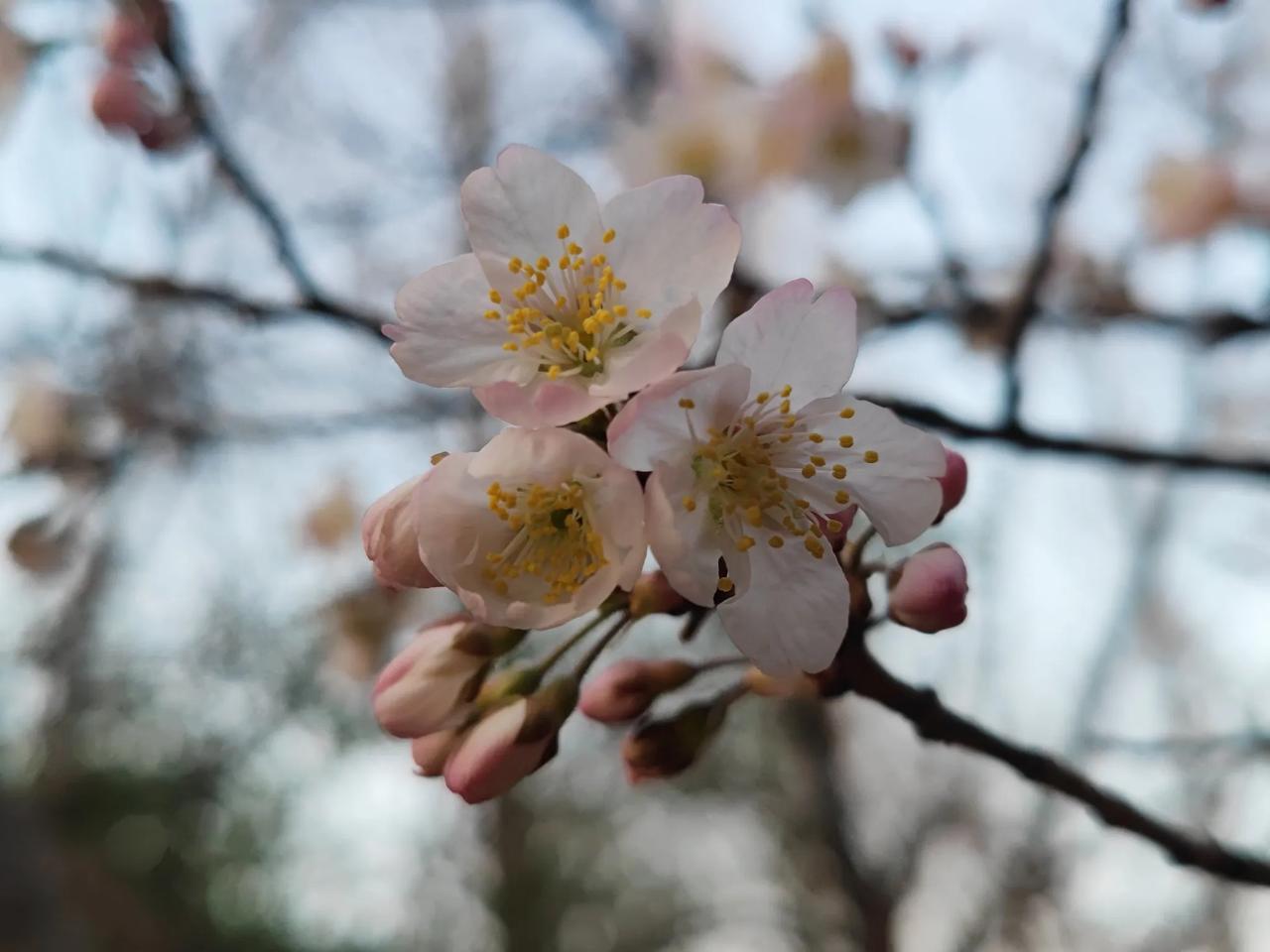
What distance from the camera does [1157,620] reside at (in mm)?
3236

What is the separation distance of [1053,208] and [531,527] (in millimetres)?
805

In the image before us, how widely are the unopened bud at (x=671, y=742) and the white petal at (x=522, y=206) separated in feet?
1.15

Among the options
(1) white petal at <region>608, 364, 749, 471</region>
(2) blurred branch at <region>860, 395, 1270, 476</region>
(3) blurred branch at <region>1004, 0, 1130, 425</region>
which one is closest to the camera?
(1) white petal at <region>608, 364, 749, 471</region>

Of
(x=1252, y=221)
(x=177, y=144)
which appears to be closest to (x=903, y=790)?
(x=1252, y=221)

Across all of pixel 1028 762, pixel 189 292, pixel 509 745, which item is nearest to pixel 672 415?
pixel 509 745

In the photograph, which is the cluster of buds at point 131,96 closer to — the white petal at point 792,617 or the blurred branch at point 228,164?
the blurred branch at point 228,164

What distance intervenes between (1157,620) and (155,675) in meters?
5.69

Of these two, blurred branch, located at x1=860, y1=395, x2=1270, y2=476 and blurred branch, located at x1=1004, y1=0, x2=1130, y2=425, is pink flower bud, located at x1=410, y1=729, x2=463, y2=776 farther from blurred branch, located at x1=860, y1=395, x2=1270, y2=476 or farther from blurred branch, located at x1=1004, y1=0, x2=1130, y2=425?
blurred branch, located at x1=1004, y1=0, x2=1130, y2=425

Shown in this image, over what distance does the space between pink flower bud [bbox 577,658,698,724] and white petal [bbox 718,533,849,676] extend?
0.55 feet

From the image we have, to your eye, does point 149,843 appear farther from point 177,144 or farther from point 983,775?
point 177,144

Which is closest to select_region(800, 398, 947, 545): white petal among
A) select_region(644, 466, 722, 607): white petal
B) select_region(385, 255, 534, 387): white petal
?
select_region(644, 466, 722, 607): white petal

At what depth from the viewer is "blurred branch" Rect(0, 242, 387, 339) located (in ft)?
3.66

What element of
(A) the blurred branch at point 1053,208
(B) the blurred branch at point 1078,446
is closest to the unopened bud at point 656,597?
(B) the blurred branch at point 1078,446

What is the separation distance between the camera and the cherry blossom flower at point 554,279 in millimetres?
560
